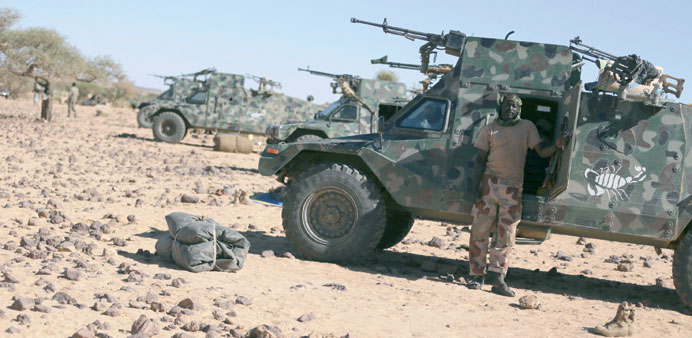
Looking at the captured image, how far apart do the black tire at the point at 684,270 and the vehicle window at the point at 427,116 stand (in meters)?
2.38

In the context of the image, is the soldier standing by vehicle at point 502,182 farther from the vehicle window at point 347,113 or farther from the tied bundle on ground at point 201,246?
the vehicle window at point 347,113

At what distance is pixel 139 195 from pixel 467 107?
5.43 meters

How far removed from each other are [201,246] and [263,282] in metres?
0.62

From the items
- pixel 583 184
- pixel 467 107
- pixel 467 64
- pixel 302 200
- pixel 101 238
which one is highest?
pixel 467 64

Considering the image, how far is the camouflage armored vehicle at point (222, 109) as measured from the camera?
71.7 feet

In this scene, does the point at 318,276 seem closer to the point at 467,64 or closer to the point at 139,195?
the point at 467,64

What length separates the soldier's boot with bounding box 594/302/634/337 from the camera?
5043 millimetres

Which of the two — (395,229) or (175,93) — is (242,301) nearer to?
(395,229)

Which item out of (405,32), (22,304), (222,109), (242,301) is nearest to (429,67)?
(405,32)

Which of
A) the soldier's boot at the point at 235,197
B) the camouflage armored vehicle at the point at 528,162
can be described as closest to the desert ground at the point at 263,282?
the soldier's boot at the point at 235,197

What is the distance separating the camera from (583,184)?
624cm

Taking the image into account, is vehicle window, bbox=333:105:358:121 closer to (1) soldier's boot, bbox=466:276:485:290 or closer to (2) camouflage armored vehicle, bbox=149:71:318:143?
(2) camouflage armored vehicle, bbox=149:71:318:143

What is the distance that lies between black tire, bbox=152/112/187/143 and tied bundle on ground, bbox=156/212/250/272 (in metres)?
16.1

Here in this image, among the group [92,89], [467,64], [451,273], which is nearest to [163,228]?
[451,273]
